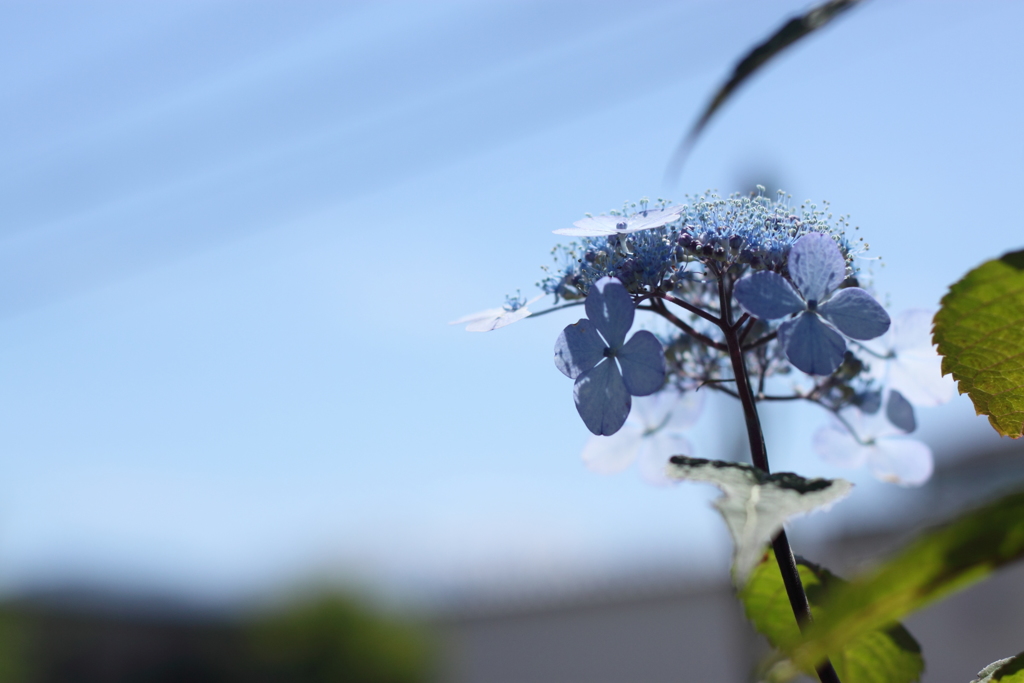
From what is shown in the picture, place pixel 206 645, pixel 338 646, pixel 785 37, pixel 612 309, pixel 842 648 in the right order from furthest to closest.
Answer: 1. pixel 206 645
2. pixel 338 646
3. pixel 842 648
4. pixel 612 309
5. pixel 785 37

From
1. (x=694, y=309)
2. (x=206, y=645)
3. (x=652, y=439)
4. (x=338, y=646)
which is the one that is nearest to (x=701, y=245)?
(x=694, y=309)

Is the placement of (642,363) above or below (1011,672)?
above

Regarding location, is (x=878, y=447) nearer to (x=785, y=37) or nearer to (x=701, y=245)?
(x=701, y=245)

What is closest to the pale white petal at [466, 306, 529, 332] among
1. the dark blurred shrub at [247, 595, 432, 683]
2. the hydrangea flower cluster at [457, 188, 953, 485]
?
the hydrangea flower cluster at [457, 188, 953, 485]

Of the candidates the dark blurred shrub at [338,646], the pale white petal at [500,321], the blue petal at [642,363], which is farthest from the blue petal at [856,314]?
the dark blurred shrub at [338,646]

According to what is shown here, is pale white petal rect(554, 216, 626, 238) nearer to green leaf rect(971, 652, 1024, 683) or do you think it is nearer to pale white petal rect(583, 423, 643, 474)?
pale white petal rect(583, 423, 643, 474)

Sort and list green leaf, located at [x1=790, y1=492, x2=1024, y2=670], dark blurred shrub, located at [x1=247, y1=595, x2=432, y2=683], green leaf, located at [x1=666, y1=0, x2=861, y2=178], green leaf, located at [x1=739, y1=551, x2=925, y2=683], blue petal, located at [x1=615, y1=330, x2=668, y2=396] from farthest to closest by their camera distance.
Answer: dark blurred shrub, located at [x1=247, y1=595, x2=432, y2=683] → green leaf, located at [x1=739, y1=551, x2=925, y2=683] → blue petal, located at [x1=615, y1=330, x2=668, y2=396] → green leaf, located at [x1=666, y1=0, x2=861, y2=178] → green leaf, located at [x1=790, y1=492, x2=1024, y2=670]

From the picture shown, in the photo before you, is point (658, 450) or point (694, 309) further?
point (658, 450)
